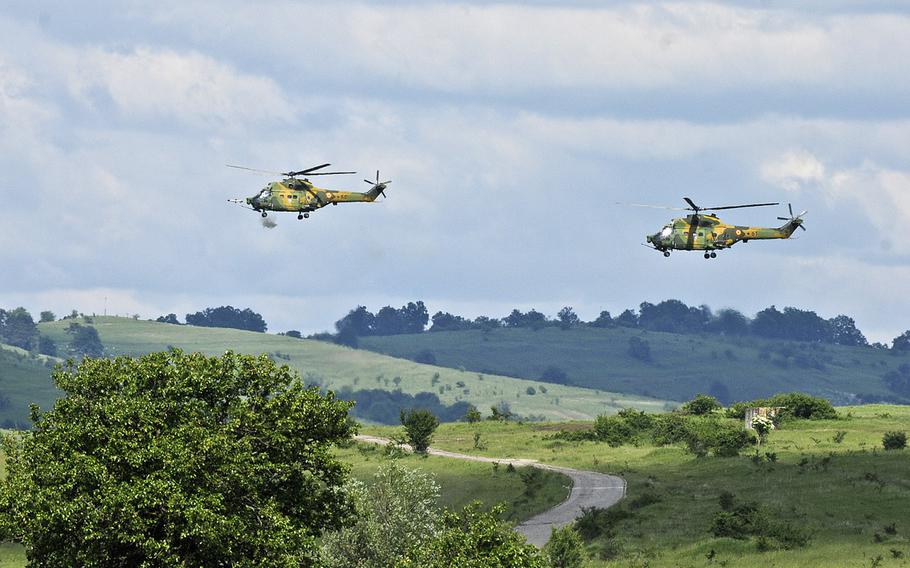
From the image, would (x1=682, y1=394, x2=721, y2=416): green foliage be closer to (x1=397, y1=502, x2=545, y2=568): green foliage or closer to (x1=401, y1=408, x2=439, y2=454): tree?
(x1=401, y1=408, x2=439, y2=454): tree

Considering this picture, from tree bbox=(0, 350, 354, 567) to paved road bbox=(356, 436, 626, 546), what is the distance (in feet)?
120

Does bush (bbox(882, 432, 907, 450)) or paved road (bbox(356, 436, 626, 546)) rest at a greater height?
bush (bbox(882, 432, 907, 450))

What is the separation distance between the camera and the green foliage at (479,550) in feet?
175

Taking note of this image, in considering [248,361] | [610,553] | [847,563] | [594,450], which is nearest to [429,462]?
[594,450]

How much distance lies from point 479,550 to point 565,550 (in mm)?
27747

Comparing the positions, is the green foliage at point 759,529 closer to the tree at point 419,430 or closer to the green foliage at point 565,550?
the green foliage at point 565,550

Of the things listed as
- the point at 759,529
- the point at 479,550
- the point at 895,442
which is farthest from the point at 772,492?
the point at 479,550

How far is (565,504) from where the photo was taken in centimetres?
11100

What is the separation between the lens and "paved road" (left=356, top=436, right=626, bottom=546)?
102 meters

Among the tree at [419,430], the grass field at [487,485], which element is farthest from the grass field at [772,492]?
the grass field at [487,485]

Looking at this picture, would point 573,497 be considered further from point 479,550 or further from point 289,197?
point 479,550

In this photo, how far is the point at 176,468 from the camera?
56062 mm

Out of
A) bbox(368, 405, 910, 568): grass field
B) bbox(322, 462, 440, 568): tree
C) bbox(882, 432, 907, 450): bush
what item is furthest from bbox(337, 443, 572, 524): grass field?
bbox(322, 462, 440, 568): tree

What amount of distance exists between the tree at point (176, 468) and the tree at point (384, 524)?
8192 mm
